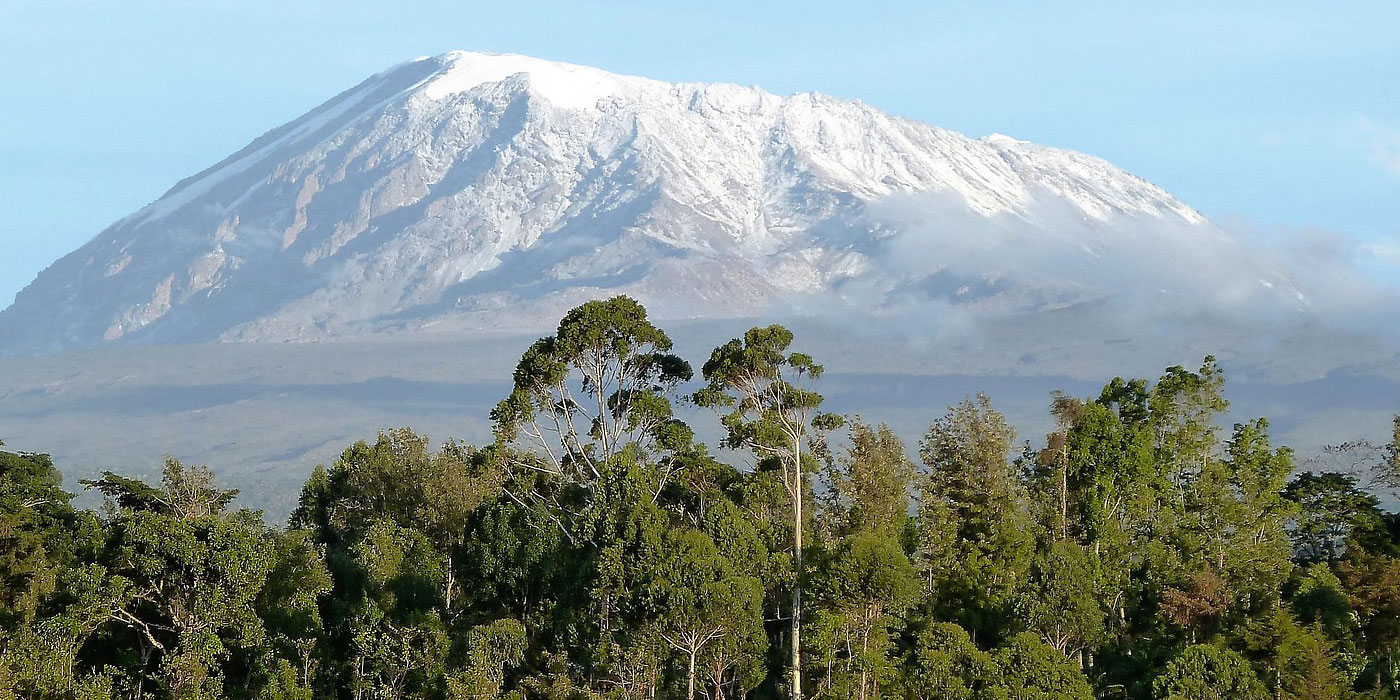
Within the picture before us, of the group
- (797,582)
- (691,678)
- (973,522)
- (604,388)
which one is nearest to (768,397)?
(604,388)

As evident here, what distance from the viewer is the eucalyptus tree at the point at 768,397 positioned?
5034 centimetres

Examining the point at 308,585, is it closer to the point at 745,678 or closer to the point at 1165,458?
the point at 745,678

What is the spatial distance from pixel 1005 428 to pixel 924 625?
15.1 meters

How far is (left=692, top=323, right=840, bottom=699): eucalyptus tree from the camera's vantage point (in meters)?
50.3

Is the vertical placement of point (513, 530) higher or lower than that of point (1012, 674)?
higher

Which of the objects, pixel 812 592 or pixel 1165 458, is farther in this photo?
pixel 1165 458

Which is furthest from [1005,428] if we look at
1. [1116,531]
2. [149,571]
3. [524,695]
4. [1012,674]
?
[149,571]

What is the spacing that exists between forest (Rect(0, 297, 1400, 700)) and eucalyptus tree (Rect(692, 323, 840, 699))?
10 centimetres

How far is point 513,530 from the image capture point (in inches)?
2019

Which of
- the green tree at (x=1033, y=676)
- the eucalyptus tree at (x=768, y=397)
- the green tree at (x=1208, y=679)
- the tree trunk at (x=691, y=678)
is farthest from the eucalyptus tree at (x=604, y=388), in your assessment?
the green tree at (x=1208, y=679)

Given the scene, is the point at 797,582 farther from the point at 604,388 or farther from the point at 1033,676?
the point at 604,388

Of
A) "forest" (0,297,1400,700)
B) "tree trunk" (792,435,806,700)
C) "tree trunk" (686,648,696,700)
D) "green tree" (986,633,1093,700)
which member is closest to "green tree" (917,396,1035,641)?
"forest" (0,297,1400,700)

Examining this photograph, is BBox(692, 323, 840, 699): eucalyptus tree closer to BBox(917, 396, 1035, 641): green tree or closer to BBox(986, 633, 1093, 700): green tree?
BBox(917, 396, 1035, 641): green tree

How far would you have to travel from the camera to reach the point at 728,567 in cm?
4466
